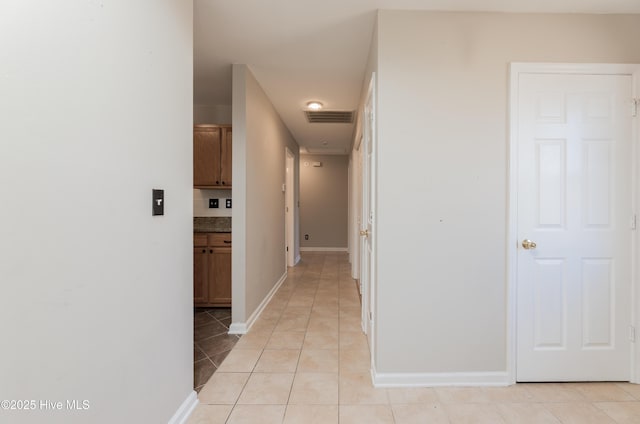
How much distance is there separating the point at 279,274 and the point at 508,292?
3101 mm

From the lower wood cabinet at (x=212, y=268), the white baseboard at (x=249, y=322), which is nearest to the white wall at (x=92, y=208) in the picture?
the white baseboard at (x=249, y=322)

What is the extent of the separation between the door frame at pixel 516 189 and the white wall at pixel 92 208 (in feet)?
6.76

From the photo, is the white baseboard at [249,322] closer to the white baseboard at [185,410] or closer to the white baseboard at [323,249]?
the white baseboard at [185,410]

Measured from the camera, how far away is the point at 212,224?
3654mm

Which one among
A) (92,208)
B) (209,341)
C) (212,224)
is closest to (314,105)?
(212,224)

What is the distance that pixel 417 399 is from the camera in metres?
1.80

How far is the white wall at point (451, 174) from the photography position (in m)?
1.92

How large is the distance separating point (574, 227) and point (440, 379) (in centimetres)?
135

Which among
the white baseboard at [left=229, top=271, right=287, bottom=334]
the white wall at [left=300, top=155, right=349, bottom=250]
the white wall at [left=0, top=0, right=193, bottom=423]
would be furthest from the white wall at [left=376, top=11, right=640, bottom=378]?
the white wall at [left=300, top=155, right=349, bottom=250]

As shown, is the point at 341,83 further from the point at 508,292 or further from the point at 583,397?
the point at 583,397

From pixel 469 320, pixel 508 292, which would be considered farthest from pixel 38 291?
pixel 508 292

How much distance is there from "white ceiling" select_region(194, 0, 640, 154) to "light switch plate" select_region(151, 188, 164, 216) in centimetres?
138

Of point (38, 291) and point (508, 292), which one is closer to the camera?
point (38, 291)

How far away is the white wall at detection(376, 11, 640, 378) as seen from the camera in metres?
1.92
